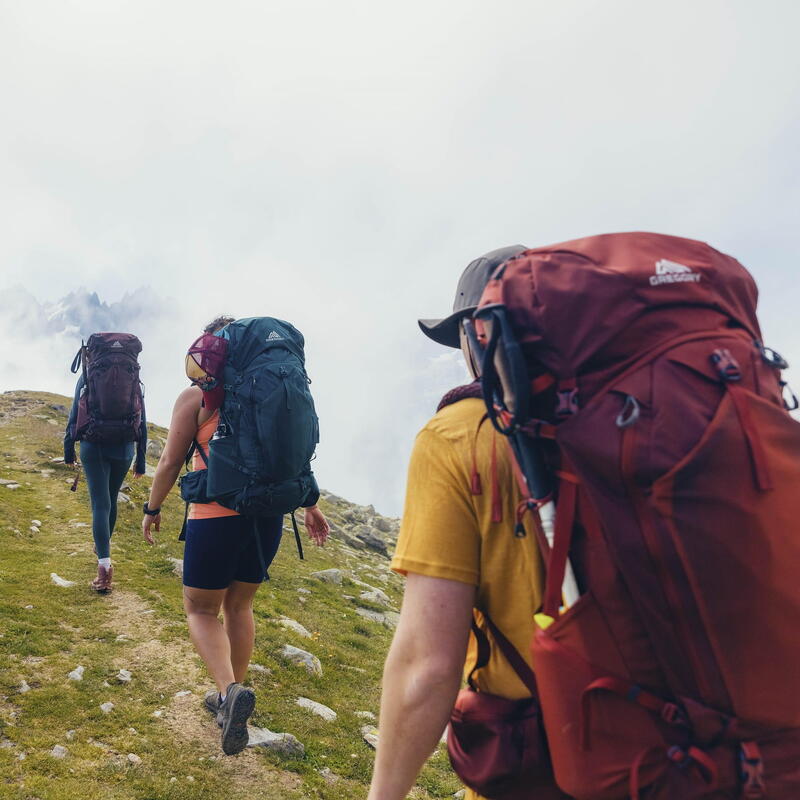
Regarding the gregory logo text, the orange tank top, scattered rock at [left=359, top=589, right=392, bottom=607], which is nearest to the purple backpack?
the orange tank top

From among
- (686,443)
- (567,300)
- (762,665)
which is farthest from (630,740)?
(567,300)

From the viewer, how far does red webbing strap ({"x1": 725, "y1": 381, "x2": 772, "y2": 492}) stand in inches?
63.7

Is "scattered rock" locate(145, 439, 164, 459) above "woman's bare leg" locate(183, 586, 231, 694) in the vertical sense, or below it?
below

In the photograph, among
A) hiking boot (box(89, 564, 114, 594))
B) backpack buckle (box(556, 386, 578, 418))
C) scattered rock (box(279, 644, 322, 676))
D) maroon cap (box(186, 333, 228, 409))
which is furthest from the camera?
hiking boot (box(89, 564, 114, 594))

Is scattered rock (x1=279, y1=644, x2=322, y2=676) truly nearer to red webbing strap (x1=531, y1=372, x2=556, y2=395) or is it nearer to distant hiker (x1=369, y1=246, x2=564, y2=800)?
distant hiker (x1=369, y1=246, x2=564, y2=800)

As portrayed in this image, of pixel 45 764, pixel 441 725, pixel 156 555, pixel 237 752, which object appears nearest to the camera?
A: pixel 441 725

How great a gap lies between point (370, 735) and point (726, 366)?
6.52 metres

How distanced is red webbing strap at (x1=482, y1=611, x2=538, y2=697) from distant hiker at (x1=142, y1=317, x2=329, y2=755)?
3.09 m

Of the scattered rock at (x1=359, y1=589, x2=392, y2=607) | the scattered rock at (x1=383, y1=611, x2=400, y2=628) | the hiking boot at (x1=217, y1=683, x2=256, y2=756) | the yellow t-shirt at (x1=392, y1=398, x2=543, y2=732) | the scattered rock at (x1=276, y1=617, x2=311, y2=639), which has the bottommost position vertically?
the scattered rock at (x1=359, y1=589, x2=392, y2=607)

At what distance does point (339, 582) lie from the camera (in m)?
15.0

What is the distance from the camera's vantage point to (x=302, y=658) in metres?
8.28

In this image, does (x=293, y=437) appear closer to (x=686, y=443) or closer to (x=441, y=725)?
(x=441, y=725)

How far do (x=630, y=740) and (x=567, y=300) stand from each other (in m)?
1.30

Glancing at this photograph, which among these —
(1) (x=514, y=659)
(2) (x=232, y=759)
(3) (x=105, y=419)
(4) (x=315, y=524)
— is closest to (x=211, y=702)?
(2) (x=232, y=759)
